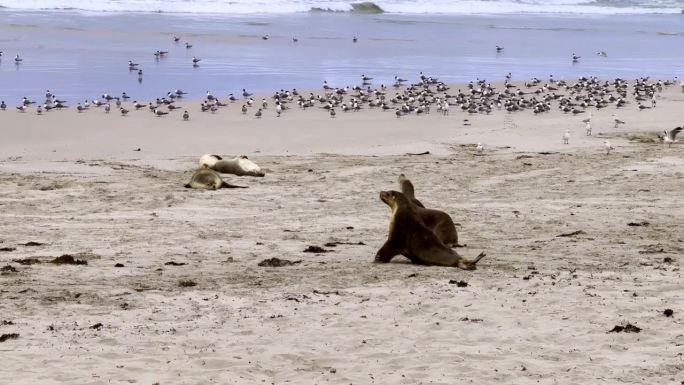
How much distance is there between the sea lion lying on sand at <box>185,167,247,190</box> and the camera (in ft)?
45.6

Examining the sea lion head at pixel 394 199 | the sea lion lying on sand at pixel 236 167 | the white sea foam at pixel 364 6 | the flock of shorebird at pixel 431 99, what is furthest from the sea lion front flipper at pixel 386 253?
the white sea foam at pixel 364 6

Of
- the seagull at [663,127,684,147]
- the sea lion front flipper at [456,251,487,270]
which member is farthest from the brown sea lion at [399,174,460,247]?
the seagull at [663,127,684,147]

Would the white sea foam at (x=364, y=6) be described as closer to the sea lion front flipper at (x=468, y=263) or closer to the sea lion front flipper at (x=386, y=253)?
the sea lion front flipper at (x=386, y=253)

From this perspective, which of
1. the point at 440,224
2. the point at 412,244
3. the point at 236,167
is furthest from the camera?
the point at 236,167

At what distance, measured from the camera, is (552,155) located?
17094 mm

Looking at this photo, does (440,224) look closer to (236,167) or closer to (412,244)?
(412,244)

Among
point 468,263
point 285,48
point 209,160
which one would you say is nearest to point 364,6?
point 285,48

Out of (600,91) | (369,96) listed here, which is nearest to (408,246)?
(369,96)

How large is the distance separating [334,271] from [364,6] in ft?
182

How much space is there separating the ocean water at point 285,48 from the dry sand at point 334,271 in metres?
9.14

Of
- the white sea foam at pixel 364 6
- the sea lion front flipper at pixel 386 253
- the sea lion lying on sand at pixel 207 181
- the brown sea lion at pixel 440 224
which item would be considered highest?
the white sea foam at pixel 364 6

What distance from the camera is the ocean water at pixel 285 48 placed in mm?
27220

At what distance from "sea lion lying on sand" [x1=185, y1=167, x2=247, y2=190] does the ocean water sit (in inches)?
386

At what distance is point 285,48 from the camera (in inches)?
1422
